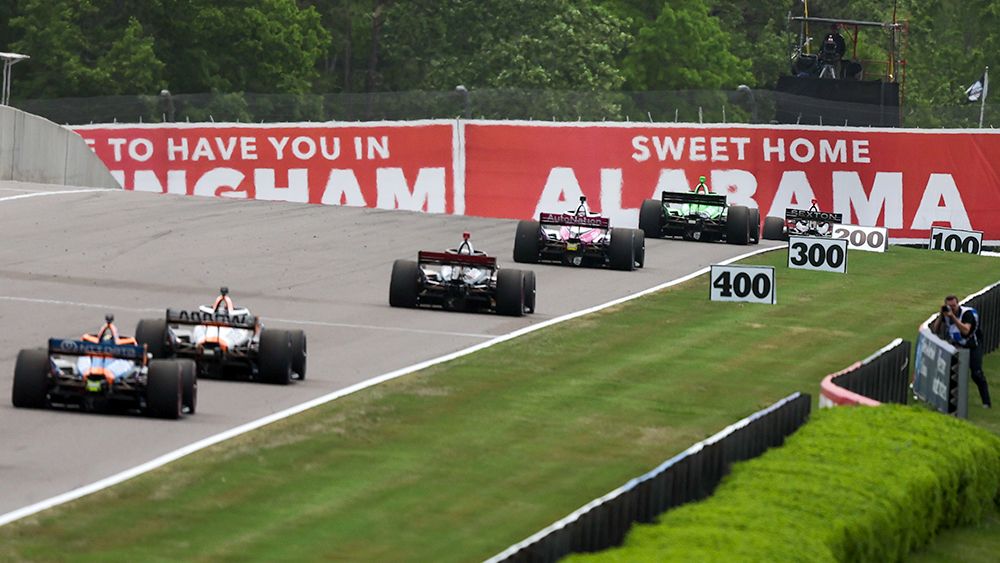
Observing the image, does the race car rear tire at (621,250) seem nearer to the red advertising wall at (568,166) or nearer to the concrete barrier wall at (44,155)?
the red advertising wall at (568,166)

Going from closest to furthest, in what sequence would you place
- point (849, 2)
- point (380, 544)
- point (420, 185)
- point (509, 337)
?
point (380, 544)
point (509, 337)
point (420, 185)
point (849, 2)

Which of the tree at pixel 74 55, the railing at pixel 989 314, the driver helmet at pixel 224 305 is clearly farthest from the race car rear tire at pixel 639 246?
the tree at pixel 74 55

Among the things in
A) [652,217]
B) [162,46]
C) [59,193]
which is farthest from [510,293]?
[162,46]

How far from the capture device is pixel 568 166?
46.4 meters

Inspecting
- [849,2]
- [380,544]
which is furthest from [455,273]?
[849,2]

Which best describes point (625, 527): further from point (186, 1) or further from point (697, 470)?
point (186, 1)

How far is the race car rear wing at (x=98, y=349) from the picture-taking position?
52.3ft

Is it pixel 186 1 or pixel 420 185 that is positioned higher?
pixel 186 1

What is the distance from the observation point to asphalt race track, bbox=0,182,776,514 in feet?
50.9

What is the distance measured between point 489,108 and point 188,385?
31.5 metres

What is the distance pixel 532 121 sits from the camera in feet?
153

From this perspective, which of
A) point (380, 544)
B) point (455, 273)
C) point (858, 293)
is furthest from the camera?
point (858, 293)

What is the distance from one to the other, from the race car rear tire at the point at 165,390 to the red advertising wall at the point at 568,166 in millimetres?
30406

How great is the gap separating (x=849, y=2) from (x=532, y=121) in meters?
58.6
